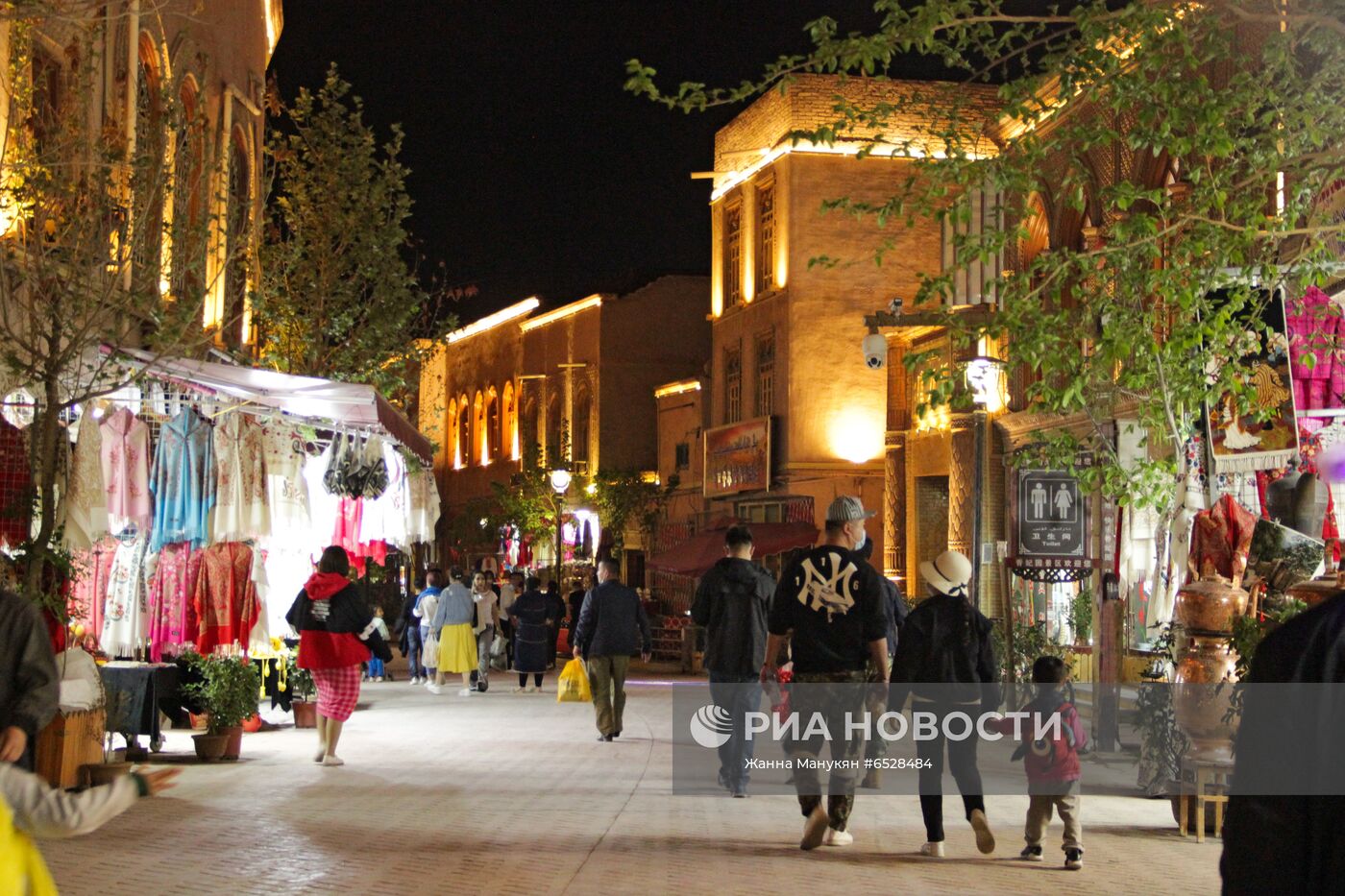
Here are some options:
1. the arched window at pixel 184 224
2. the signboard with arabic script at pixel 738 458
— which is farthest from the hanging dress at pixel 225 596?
the signboard with arabic script at pixel 738 458

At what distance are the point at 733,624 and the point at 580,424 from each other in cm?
3597

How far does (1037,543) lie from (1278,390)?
4058mm

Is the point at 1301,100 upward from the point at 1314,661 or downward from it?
upward

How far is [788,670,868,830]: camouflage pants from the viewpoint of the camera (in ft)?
31.8

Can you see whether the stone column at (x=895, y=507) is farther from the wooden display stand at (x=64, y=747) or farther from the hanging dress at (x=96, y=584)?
the wooden display stand at (x=64, y=747)

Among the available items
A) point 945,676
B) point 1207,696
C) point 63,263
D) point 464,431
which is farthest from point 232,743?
point 464,431

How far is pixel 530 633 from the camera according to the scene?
80.3 ft

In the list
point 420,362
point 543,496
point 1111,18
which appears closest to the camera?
point 1111,18

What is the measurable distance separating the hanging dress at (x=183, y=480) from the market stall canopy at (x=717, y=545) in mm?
16392

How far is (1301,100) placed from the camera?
989 centimetres

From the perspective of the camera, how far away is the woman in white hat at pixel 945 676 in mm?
9500

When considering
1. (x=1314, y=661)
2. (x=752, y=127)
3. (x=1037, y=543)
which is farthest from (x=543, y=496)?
(x=1314, y=661)

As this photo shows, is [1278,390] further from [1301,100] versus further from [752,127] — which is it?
[752,127]

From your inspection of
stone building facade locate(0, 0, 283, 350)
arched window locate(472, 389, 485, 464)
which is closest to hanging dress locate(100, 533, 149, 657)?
stone building facade locate(0, 0, 283, 350)
